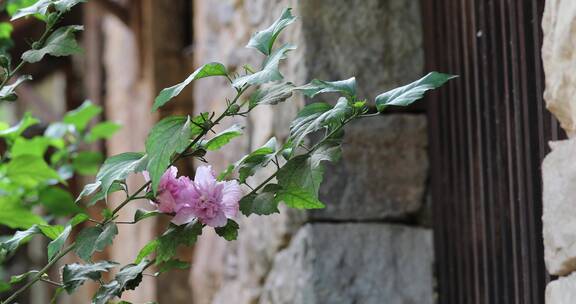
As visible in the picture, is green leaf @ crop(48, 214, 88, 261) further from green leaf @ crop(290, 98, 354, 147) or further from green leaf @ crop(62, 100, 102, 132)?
green leaf @ crop(62, 100, 102, 132)

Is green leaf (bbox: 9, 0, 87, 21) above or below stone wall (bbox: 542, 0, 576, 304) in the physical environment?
above

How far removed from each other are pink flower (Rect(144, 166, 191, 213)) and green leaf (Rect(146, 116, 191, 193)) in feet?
0.21

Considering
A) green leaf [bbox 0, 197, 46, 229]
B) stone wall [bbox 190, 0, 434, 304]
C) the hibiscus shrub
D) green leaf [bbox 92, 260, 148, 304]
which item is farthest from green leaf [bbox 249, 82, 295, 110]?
stone wall [bbox 190, 0, 434, 304]

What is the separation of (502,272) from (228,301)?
96cm

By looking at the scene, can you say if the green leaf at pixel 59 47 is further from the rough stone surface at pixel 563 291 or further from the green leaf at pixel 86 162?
the green leaf at pixel 86 162

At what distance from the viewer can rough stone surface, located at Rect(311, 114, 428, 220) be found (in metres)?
1.87

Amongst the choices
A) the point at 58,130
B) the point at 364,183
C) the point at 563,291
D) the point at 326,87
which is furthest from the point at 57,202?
the point at 563,291

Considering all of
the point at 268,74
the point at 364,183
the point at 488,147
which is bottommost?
A: the point at 364,183

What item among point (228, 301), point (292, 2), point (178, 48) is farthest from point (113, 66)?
point (292, 2)

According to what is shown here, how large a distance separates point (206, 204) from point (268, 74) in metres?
0.16

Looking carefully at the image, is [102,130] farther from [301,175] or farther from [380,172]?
[301,175]

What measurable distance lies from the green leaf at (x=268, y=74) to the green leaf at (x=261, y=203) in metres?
0.12

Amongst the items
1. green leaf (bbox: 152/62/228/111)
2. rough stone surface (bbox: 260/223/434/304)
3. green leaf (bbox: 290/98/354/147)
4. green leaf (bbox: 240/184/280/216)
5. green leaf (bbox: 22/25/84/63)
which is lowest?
rough stone surface (bbox: 260/223/434/304)

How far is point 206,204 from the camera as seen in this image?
103cm
